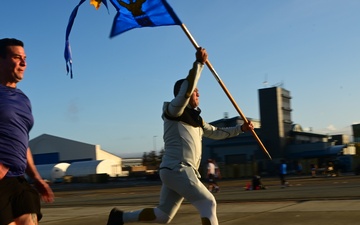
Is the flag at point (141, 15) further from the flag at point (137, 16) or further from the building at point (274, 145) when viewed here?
the building at point (274, 145)

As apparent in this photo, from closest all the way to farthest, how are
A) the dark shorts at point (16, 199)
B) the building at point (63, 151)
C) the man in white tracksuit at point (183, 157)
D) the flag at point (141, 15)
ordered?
1. the dark shorts at point (16, 199)
2. the man in white tracksuit at point (183, 157)
3. the flag at point (141, 15)
4. the building at point (63, 151)

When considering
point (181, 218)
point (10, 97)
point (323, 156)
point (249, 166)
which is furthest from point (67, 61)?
point (323, 156)

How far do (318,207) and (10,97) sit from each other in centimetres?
708

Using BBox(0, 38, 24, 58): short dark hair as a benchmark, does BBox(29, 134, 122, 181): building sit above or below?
above

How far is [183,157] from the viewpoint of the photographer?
4871 millimetres

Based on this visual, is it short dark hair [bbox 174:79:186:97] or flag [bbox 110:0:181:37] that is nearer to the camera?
short dark hair [bbox 174:79:186:97]

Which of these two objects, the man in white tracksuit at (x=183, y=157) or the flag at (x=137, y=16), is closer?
the man in white tracksuit at (x=183, y=157)

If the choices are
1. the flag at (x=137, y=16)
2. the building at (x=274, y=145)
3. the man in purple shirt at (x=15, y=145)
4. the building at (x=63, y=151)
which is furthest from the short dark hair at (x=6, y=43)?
the building at (x=63, y=151)

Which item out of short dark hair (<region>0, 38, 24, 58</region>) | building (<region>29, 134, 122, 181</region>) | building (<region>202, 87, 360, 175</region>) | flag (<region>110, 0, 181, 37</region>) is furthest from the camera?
building (<region>29, 134, 122, 181</region>)

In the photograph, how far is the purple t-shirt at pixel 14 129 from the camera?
342cm

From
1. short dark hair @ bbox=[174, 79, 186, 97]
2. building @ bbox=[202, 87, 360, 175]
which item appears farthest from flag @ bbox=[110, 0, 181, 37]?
building @ bbox=[202, 87, 360, 175]

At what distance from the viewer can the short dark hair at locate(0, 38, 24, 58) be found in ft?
12.0

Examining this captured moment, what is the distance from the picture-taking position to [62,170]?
63.3 m

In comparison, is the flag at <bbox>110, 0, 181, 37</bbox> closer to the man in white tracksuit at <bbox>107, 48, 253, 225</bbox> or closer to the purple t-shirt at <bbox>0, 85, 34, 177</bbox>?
the man in white tracksuit at <bbox>107, 48, 253, 225</bbox>
